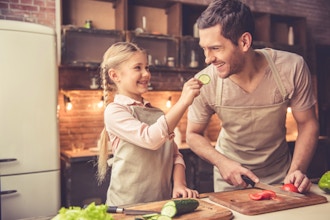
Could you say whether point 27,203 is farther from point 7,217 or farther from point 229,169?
point 229,169

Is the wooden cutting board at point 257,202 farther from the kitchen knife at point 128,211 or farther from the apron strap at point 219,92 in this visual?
the apron strap at point 219,92

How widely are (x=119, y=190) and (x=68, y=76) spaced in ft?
9.27

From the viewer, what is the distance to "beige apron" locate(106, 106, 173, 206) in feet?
5.82

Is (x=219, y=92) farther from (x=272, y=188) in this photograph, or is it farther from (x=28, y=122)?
(x=28, y=122)

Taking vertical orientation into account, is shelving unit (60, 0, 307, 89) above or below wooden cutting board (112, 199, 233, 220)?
above

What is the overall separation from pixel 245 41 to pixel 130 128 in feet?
2.67

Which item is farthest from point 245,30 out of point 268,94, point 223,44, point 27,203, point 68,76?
point 68,76

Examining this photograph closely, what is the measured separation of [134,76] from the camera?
185 centimetres

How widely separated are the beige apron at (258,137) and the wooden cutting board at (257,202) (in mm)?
544

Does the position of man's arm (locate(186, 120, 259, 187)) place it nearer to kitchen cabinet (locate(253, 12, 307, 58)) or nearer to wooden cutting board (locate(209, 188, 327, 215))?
wooden cutting board (locate(209, 188, 327, 215))

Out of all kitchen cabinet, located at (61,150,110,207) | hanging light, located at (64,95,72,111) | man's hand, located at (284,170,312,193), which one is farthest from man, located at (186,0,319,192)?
hanging light, located at (64,95,72,111)

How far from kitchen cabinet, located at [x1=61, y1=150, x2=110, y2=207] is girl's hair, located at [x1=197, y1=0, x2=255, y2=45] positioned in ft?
7.41

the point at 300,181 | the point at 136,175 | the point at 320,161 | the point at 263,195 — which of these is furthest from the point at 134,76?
the point at 320,161

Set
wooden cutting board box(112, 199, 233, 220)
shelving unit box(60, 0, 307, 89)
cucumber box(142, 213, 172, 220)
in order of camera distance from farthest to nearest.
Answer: shelving unit box(60, 0, 307, 89) → wooden cutting board box(112, 199, 233, 220) → cucumber box(142, 213, 172, 220)
